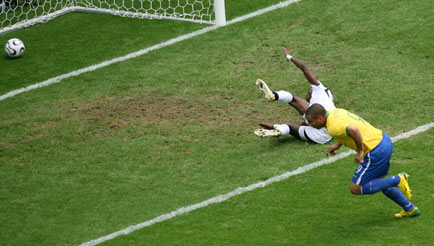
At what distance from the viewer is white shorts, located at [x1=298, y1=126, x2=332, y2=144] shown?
35.2ft

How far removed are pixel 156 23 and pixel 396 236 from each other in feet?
30.1

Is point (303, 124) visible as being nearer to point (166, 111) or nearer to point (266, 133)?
point (266, 133)

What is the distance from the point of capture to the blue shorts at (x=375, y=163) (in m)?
8.14

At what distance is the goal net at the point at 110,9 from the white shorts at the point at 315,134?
5.38 m

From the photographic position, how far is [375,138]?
8.17 meters

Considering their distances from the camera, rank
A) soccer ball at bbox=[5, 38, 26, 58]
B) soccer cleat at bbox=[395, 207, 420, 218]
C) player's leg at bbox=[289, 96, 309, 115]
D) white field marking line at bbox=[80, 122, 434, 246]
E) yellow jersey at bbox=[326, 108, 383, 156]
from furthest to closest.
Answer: soccer ball at bbox=[5, 38, 26, 58]
player's leg at bbox=[289, 96, 309, 115]
white field marking line at bbox=[80, 122, 434, 246]
soccer cleat at bbox=[395, 207, 420, 218]
yellow jersey at bbox=[326, 108, 383, 156]

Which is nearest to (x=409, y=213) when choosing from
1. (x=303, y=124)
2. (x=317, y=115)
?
(x=317, y=115)

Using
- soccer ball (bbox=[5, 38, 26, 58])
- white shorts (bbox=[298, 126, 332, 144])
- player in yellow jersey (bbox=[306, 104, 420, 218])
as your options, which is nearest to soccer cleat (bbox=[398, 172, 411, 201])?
player in yellow jersey (bbox=[306, 104, 420, 218])

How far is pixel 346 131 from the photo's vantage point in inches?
316

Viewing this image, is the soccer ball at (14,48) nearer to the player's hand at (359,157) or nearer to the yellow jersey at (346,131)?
the yellow jersey at (346,131)

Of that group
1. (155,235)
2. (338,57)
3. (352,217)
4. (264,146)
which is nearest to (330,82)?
(338,57)

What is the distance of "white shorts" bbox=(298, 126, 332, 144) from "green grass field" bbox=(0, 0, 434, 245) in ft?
0.43

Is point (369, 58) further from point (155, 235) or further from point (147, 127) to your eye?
point (155, 235)

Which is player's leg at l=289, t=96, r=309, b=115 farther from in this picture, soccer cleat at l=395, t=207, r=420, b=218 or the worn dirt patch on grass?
soccer cleat at l=395, t=207, r=420, b=218
